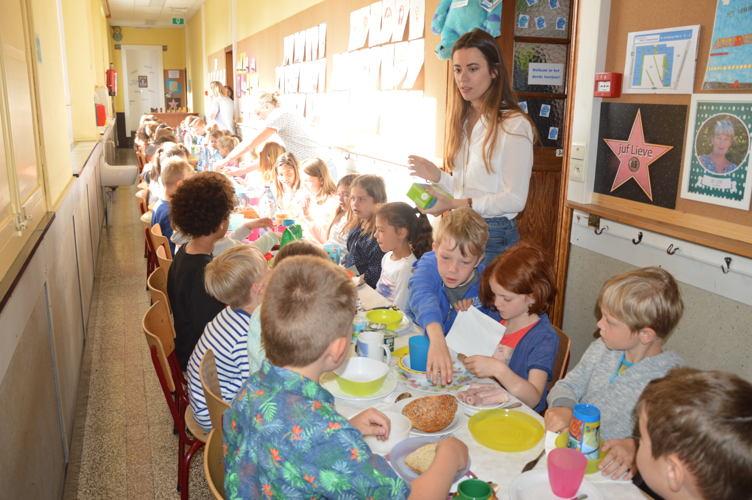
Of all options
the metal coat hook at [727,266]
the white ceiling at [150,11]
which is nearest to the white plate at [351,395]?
the metal coat hook at [727,266]

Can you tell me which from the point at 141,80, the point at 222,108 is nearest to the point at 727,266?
the point at 222,108

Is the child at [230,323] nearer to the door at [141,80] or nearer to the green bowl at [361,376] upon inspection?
the green bowl at [361,376]

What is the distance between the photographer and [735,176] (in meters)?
2.00

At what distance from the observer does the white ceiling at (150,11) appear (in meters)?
13.4

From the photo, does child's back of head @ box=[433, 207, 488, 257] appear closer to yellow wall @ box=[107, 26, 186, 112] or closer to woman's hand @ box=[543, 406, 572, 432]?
woman's hand @ box=[543, 406, 572, 432]

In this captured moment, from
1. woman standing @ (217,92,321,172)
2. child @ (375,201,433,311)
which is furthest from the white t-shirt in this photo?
woman standing @ (217,92,321,172)

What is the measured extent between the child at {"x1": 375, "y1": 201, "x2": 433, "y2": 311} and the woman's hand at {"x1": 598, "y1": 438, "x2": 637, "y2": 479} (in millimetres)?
1406

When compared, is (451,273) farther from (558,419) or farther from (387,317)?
(558,419)

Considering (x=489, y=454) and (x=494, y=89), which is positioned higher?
(x=494, y=89)

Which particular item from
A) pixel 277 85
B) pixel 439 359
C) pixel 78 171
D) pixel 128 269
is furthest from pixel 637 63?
pixel 277 85

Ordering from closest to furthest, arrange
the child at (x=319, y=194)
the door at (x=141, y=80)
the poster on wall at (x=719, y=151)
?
1. the poster on wall at (x=719, y=151)
2. the child at (x=319, y=194)
3. the door at (x=141, y=80)

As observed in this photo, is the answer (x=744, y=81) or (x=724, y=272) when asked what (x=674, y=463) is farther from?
(x=744, y=81)

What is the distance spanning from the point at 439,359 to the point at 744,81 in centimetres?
133

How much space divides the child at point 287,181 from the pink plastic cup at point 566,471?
3.23 metres
